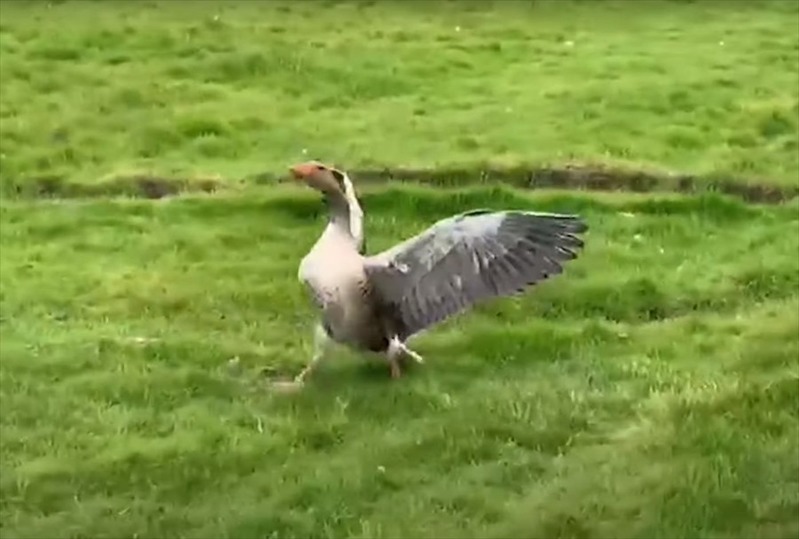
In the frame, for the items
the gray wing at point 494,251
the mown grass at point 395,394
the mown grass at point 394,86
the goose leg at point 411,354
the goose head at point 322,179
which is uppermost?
the goose head at point 322,179

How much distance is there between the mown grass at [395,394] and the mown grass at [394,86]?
→ 4.53 feet

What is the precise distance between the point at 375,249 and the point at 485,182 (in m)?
1.49

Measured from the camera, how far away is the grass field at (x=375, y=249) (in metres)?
5.65

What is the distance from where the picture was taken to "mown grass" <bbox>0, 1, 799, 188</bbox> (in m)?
10.7

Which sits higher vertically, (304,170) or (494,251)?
(304,170)

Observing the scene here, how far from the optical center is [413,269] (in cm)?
636

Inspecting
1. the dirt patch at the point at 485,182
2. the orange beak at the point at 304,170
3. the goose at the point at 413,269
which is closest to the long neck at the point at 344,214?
the goose at the point at 413,269

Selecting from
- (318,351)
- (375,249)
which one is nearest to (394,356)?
(318,351)

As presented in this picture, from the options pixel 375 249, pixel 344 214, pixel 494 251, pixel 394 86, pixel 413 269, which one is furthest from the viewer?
pixel 394 86

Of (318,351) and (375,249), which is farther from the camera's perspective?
(375,249)

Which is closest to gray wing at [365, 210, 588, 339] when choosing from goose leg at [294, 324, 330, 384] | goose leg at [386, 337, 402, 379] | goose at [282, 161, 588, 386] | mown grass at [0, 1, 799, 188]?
goose at [282, 161, 588, 386]

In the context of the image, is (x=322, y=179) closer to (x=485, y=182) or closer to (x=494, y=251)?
(x=494, y=251)

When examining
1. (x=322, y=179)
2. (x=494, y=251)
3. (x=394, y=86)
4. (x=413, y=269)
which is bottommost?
(x=394, y=86)

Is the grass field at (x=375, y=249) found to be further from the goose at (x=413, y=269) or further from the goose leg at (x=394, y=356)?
the goose at (x=413, y=269)
